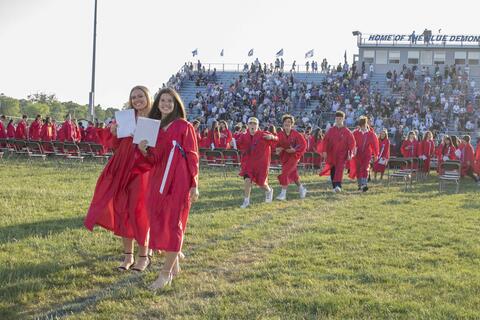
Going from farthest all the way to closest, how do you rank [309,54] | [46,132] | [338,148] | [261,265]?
[309,54]
[46,132]
[338,148]
[261,265]

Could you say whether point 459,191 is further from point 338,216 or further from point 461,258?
point 461,258

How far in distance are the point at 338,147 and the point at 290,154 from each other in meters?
1.94

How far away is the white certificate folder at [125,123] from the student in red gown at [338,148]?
848 centimetres

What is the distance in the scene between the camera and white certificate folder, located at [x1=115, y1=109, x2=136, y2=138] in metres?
5.85

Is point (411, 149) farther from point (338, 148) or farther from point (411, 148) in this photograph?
point (338, 148)

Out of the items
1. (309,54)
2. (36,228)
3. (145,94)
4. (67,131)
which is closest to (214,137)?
(67,131)

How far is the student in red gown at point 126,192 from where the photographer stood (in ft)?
19.6

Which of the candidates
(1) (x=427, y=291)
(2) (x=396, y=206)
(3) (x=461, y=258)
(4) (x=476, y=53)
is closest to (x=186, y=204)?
(1) (x=427, y=291)

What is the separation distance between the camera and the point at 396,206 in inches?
454

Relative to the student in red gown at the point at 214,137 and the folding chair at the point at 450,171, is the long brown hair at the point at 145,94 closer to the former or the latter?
the folding chair at the point at 450,171

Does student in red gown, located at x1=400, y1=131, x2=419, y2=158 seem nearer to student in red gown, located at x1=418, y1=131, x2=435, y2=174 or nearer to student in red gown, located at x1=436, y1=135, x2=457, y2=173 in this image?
student in red gown, located at x1=418, y1=131, x2=435, y2=174

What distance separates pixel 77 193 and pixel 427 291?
8475 mm

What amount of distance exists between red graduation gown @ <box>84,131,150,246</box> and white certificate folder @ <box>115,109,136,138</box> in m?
0.23

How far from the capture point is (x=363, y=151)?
15.0 meters
